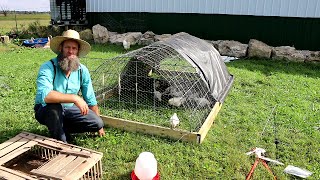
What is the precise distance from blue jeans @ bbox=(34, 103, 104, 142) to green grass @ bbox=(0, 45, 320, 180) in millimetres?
420

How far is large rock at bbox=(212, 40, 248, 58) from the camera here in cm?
1110

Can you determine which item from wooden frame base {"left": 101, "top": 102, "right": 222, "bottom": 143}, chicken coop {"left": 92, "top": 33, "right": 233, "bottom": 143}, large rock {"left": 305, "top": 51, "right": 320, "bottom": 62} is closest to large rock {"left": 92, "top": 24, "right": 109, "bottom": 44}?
chicken coop {"left": 92, "top": 33, "right": 233, "bottom": 143}

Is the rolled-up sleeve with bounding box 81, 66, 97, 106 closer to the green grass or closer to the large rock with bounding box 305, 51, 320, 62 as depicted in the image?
the green grass

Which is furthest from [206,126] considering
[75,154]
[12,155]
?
[12,155]

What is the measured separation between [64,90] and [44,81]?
0.38 meters

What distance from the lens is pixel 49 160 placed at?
3111mm

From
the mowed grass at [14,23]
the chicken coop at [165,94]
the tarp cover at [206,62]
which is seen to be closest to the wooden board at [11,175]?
the chicken coop at [165,94]

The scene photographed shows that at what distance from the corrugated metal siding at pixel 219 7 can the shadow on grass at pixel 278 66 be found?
7.24 feet

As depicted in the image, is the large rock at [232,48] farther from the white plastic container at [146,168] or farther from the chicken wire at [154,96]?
the white plastic container at [146,168]

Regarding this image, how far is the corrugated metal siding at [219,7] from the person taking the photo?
10.9 meters

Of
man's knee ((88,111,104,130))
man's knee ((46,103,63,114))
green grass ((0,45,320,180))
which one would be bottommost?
green grass ((0,45,320,180))

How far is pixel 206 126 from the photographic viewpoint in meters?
4.56

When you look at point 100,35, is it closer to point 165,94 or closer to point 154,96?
point 165,94

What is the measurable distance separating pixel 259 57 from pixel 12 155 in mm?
9619
